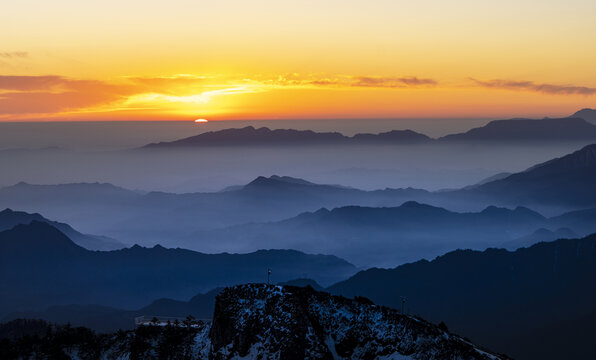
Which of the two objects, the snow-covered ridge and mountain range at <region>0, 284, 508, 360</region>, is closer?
the snow-covered ridge

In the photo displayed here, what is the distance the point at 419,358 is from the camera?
7012cm

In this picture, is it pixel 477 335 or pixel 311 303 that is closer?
pixel 311 303

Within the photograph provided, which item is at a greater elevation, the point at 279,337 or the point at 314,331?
the point at 314,331

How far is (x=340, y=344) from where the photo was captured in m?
73.9

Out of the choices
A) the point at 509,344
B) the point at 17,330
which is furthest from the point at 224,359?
the point at 509,344

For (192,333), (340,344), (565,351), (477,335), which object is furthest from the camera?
(477,335)

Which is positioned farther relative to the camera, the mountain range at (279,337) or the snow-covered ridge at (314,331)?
the mountain range at (279,337)

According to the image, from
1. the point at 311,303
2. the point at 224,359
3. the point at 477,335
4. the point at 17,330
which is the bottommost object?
the point at 477,335

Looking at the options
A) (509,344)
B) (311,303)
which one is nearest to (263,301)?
(311,303)

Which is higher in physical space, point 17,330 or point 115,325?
point 17,330

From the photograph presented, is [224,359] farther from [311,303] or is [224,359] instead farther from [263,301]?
[311,303]

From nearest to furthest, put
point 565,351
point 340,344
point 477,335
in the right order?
point 340,344 < point 565,351 < point 477,335

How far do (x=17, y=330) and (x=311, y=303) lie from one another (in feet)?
259

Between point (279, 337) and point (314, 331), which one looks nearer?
point (279, 337)
